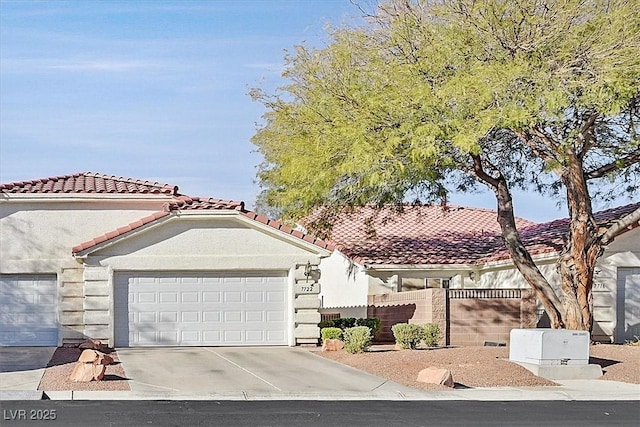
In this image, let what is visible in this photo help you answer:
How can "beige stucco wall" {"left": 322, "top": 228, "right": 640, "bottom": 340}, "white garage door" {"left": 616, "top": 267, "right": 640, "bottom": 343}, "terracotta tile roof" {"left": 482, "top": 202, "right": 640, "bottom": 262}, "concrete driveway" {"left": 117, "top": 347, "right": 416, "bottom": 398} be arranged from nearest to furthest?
"concrete driveway" {"left": 117, "top": 347, "right": 416, "bottom": 398}
"beige stucco wall" {"left": 322, "top": 228, "right": 640, "bottom": 340}
"white garage door" {"left": 616, "top": 267, "right": 640, "bottom": 343}
"terracotta tile roof" {"left": 482, "top": 202, "right": 640, "bottom": 262}

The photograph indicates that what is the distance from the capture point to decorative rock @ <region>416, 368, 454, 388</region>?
17531mm

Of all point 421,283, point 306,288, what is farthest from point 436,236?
point 306,288

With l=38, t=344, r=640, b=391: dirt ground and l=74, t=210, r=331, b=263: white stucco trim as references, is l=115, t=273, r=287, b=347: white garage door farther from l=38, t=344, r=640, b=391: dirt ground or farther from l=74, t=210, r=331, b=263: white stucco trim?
l=38, t=344, r=640, b=391: dirt ground

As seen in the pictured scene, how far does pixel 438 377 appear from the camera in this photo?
17.5 m

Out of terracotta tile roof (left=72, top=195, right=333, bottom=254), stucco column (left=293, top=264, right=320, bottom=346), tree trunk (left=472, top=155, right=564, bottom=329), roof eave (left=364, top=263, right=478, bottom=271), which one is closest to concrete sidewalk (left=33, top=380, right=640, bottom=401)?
tree trunk (left=472, top=155, right=564, bottom=329)

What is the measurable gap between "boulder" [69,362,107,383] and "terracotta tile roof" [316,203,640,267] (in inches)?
539

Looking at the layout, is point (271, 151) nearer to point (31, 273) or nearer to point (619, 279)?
point (31, 273)

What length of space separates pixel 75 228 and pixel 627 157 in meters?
14.7

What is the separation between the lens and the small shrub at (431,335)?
24.1 metres

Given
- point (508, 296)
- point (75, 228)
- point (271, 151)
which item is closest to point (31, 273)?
point (75, 228)

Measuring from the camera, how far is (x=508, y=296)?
2727 centimetres

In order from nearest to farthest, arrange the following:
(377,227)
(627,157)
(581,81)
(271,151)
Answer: (581,81) → (627,157) → (271,151) → (377,227)

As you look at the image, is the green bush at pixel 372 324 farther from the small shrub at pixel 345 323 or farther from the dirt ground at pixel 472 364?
the dirt ground at pixel 472 364

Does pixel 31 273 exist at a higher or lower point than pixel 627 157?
lower
